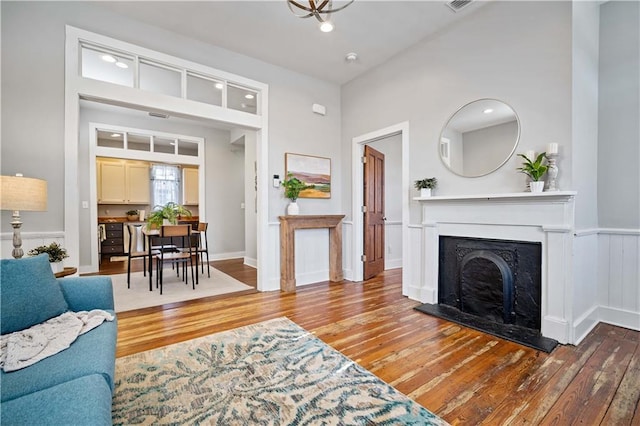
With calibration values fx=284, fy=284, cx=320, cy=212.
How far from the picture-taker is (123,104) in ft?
10.2

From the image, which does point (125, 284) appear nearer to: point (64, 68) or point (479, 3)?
point (64, 68)

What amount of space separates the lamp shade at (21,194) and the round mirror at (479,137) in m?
3.72

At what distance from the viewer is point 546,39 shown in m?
2.50

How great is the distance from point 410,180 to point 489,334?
1.89 metres

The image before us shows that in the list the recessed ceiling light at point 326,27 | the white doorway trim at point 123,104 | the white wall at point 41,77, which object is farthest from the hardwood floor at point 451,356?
the recessed ceiling light at point 326,27

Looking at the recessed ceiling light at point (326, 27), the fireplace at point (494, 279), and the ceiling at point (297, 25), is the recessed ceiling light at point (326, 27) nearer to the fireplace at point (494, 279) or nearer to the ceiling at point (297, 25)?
the ceiling at point (297, 25)

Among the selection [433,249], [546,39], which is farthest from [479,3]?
[433,249]

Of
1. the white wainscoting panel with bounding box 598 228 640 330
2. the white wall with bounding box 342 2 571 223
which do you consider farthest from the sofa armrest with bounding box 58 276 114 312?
the white wainscoting panel with bounding box 598 228 640 330

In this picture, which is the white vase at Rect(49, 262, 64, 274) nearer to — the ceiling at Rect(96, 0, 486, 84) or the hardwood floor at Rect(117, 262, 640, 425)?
the hardwood floor at Rect(117, 262, 640, 425)

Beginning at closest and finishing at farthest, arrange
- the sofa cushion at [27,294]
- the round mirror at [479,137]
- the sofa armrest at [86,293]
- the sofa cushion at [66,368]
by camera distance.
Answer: the sofa cushion at [66,368] → the sofa cushion at [27,294] → the sofa armrest at [86,293] → the round mirror at [479,137]

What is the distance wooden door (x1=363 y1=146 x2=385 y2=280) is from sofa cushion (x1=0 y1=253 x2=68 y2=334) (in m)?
3.67

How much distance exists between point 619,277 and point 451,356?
2.01 meters

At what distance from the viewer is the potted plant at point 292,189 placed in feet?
13.2

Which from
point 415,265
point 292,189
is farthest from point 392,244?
point 292,189
